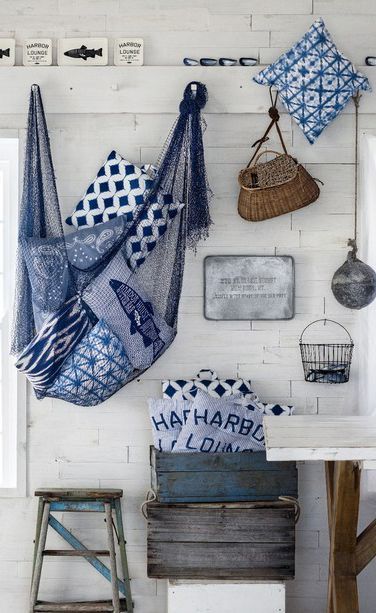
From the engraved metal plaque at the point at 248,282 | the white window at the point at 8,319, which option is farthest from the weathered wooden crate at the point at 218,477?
the white window at the point at 8,319

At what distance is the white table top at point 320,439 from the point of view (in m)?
2.83

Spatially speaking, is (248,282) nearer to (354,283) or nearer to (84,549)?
(354,283)

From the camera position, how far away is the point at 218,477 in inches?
145

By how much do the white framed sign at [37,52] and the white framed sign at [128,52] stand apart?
302 millimetres

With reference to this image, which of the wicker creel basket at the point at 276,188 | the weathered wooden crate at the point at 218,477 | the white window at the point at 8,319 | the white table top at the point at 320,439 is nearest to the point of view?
the white table top at the point at 320,439

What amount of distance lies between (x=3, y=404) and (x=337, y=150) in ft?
6.21

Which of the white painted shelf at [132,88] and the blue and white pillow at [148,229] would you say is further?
the white painted shelf at [132,88]

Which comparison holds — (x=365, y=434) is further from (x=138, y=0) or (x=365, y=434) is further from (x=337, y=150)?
(x=138, y=0)

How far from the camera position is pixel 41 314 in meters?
3.67

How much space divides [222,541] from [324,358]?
94cm

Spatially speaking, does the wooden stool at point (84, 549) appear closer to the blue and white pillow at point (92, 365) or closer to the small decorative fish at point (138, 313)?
the blue and white pillow at point (92, 365)

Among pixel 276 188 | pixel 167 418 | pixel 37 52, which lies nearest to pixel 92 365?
pixel 167 418

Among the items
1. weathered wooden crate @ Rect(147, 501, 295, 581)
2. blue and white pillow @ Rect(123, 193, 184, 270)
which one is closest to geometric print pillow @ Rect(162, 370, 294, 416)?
weathered wooden crate @ Rect(147, 501, 295, 581)

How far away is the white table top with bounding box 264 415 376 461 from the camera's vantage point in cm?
283
